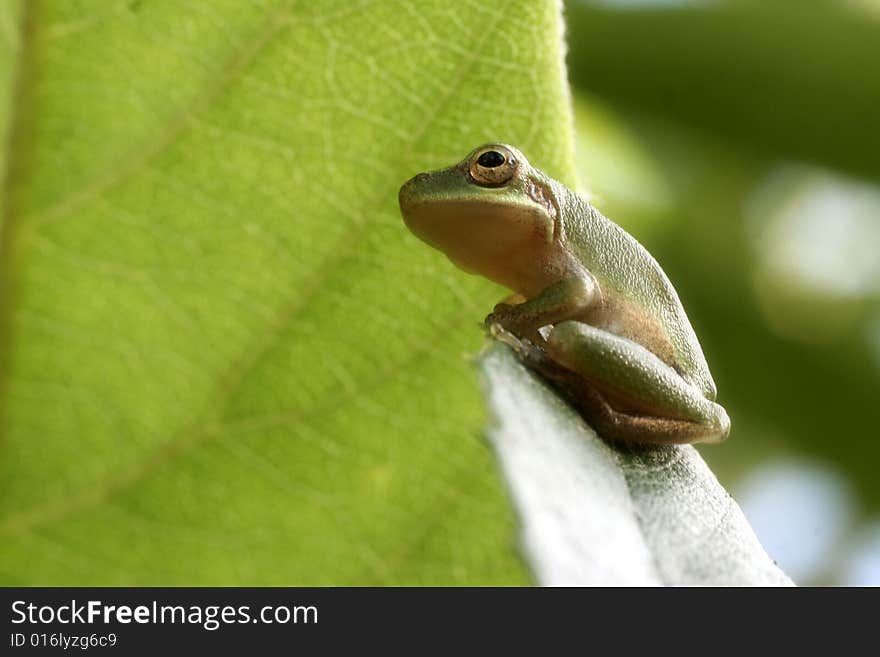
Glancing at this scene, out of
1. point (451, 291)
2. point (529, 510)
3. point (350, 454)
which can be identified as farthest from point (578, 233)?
point (529, 510)

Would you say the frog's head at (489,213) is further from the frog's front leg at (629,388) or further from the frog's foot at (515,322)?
the frog's front leg at (629,388)

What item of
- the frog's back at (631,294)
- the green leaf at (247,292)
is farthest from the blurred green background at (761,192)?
the green leaf at (247,292)

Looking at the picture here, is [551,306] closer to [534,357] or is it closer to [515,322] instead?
[515,322]

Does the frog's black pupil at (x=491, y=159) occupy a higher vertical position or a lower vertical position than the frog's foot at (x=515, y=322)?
higher

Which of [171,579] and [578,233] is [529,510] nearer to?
[171,579]

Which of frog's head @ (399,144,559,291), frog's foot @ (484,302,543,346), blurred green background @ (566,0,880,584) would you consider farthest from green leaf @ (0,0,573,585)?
blurred green background @ (566,0,880,584)

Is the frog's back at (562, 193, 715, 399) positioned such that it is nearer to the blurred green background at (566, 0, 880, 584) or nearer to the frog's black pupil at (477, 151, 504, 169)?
the frog's black pupil at (477, 151, 504, 169)

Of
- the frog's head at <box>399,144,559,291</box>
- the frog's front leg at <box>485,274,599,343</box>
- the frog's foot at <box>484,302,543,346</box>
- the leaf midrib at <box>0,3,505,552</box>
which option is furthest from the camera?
the frog's front leg at <box>485,274,599,343</box>

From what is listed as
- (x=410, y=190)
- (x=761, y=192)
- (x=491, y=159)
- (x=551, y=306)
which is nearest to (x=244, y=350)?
(x=410, y=190)
